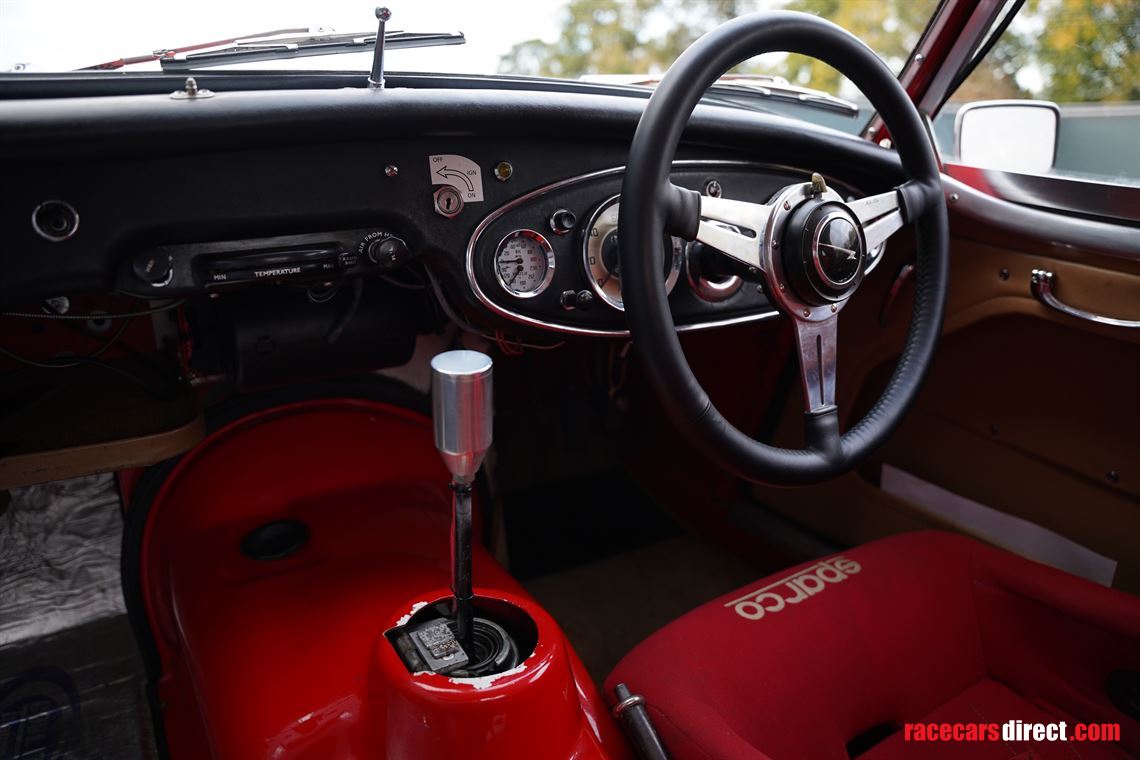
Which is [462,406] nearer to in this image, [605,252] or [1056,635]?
[605,252]

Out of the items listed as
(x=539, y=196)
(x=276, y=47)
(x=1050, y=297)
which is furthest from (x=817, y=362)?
(x=276, y=47)

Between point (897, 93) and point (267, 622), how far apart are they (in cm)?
112

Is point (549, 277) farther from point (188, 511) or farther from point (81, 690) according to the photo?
point (81, 690)

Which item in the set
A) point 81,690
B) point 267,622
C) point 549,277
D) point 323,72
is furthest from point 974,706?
point 81,690

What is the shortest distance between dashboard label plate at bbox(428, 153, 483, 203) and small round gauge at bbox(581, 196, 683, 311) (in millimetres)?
168

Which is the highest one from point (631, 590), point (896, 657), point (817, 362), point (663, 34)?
point (663, 34)

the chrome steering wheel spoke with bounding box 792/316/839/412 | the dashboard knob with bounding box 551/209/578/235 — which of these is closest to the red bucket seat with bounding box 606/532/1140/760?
the chrome steering wheel spoke with bounding box 792/316/839/412

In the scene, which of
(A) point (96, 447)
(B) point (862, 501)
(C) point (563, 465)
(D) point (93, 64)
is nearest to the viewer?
(D) point (93, 64)

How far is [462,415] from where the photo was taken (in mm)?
675

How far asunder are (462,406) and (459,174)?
426 millimetres

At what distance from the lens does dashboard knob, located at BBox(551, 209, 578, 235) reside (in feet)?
3.48

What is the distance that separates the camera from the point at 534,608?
873mm

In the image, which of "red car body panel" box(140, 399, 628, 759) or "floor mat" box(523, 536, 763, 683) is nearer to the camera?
"red car body panel" box(140, 399, 628, 759)

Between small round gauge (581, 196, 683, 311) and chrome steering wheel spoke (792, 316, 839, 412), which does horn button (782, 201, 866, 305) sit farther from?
small round gauge (581, 196, 683, 311)
